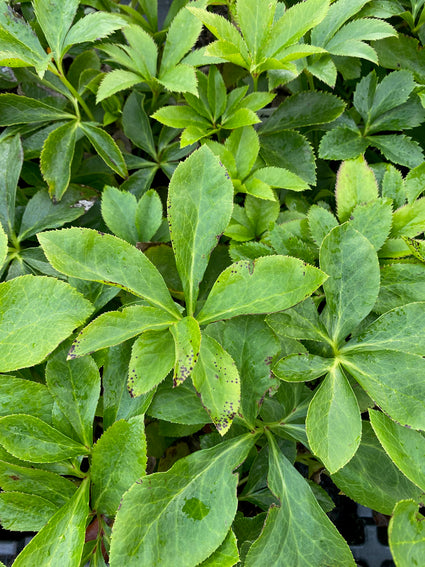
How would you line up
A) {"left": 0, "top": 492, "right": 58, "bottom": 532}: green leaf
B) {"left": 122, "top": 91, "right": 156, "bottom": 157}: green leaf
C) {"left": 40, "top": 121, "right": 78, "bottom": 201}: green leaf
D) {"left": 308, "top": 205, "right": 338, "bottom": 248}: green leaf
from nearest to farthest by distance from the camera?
{"left": 0, "top": 492, "right": 58, "bottom": 532}: green leaf, {"left": 308, "top": 205, "right": 338, "bottom": 248}: green leaf, {"left": 40, "top": 121, "right": 78, "bottom": 201}: green leaf, {"left": 122, "top": 91, "right": 156, "bottom": 157}: green leaf

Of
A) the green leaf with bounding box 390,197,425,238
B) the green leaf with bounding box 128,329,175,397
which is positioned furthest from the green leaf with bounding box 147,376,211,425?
the green leaf with bounding box 390,197,425,238

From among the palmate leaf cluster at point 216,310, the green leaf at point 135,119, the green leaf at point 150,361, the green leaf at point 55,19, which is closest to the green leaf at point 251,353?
the palmate leaf cluster at point 216,310

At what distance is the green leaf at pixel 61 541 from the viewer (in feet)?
2.34

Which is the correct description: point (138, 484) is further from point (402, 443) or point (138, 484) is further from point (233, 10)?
point (233, 10)

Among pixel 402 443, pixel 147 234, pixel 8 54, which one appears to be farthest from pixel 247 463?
pixel 8 54

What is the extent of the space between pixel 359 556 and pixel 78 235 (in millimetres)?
905

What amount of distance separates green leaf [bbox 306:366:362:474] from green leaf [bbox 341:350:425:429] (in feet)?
0.12

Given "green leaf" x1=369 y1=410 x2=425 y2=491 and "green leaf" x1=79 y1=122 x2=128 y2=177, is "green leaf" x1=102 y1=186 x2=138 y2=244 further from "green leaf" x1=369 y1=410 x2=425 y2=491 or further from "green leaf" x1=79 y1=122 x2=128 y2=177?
"green leaf" x1=369 y1=410 x2=425 y2=491

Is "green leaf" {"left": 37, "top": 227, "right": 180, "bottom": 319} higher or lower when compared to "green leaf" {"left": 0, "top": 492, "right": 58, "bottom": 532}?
higher

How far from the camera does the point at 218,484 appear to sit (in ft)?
2.49

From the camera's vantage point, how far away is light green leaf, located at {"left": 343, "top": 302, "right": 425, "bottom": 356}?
0.74 m

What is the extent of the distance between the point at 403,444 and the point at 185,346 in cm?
38

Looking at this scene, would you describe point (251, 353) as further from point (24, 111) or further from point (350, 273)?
point (24, 111)

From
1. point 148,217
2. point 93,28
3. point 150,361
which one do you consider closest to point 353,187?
point 148,217
